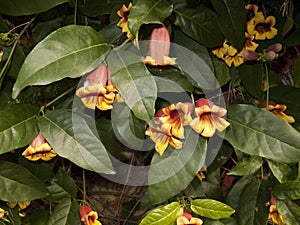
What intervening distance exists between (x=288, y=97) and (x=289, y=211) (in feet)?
Result: 0.69

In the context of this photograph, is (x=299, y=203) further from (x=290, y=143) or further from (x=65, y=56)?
(x=65, y=56)

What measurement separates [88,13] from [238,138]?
382mm

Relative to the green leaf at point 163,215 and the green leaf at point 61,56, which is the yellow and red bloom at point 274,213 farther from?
the green leaf at point 61,56

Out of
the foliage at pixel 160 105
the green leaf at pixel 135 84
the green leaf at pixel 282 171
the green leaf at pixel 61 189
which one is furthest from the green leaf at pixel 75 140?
the green leaf at pixel 282 171

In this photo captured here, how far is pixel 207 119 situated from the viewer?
2.69ft

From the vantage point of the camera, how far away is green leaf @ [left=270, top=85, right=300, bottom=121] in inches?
39.2

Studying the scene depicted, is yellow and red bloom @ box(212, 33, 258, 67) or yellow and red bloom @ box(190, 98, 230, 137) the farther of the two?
yellow and red bloom @ box(212, 33, 258, 67)

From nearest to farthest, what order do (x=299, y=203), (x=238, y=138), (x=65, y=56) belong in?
1. (x=65, y=56)
2. (x=238, y=138)
3. (x=299, y=203)

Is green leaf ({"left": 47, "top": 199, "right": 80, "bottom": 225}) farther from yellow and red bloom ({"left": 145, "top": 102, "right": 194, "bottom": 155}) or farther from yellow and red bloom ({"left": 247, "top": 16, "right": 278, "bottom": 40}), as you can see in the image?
yellow and red bloom ({"left": 247, "top": 16, "right": 278, "bottom": 40})

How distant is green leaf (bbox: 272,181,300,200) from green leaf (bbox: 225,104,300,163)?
0.09 meters

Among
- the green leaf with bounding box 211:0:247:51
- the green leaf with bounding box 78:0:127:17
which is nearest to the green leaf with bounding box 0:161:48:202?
the green leaf with bounding box 78:0:127:17

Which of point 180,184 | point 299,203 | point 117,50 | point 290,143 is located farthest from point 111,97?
point 299,203

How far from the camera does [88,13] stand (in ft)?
3.40

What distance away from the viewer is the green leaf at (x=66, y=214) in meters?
1.02
